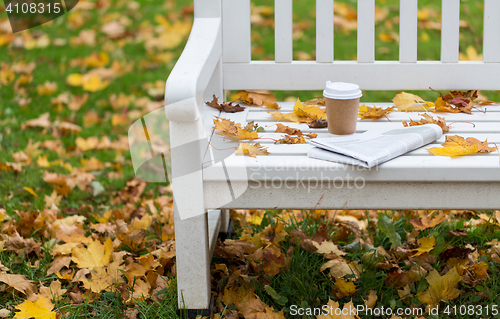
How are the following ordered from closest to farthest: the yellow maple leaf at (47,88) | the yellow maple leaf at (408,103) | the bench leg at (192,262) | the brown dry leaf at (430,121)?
the bench leg at (192,262) < the brown dry leaf at (430,121) < the yellow maple leaf at (408,103) < the yellow maple leaf at (47,88)


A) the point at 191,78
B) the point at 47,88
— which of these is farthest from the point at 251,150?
the point at 47,88

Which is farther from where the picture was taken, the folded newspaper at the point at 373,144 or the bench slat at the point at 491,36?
the bench slat at the point at 491,36

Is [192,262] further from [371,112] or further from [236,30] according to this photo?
[236,30]

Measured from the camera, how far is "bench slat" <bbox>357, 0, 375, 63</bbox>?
1.82m

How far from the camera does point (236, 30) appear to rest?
1.82 meters

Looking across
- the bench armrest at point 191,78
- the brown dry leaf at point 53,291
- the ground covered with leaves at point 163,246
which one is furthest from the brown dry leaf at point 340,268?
the brown dry leaf at point 53,291

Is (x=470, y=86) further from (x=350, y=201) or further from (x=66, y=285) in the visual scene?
(x=66, y=285)

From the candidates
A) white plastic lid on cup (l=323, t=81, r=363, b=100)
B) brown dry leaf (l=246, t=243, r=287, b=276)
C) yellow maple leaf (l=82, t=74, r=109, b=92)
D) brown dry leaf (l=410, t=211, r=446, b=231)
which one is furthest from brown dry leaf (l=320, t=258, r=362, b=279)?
yellow maple leaf (l=82, t=74, r=109, b=92)

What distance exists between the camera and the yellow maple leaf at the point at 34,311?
148cm

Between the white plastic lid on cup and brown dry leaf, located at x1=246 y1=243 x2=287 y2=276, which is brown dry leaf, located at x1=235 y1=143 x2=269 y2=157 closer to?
the white plastic lid on cup

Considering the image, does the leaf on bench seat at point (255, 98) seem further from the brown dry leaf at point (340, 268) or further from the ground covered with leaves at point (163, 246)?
the brown dry leaf at point (340, 268)

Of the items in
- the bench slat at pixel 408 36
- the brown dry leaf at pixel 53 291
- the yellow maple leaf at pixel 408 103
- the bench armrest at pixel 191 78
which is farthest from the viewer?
the bench slat at pixel 408 36

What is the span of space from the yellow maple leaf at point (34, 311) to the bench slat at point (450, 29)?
1.45m

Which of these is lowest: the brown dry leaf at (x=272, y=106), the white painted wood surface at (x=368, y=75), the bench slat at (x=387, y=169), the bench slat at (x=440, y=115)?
the bench slat at (x=387, y=169)
